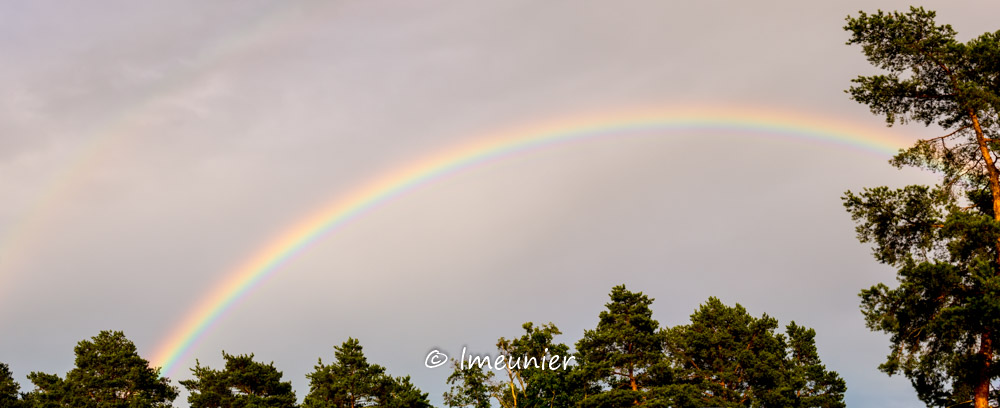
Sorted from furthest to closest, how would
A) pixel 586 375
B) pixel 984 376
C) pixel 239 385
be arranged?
pixel 239 385 < pixel 586 375 < pixel 984 376

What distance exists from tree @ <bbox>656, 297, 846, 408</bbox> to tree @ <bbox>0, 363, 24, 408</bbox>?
206 feet

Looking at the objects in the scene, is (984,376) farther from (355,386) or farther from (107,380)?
(107,380)

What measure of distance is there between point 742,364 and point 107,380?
4820cm

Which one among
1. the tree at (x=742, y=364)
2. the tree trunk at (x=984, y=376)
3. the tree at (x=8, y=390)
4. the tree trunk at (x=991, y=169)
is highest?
the tree at (x=8, y=390)

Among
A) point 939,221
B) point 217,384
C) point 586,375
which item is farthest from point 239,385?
point 939,221

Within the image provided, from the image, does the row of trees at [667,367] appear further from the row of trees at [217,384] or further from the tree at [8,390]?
the tree at [8,390]

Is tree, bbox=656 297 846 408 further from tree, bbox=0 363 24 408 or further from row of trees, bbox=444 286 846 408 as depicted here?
tree, bbox=0 363 24 408

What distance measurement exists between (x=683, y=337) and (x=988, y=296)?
1399 inches

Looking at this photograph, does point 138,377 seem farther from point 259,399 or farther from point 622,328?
point 622,328

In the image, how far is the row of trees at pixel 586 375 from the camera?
5069 cm

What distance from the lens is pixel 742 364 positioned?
183ft

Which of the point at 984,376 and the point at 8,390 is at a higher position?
the point at 8,390

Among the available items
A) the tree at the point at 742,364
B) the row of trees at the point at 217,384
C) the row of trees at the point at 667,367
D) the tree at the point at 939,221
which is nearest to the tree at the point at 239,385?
the row of trees at the point at 217,384

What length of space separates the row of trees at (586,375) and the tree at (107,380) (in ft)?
0.26
